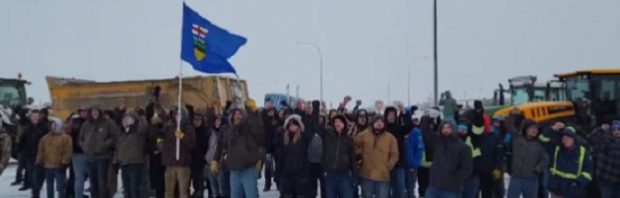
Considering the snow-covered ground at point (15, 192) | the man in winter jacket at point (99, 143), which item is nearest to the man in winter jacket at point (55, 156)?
the man in winter jacket at point (99, 143)

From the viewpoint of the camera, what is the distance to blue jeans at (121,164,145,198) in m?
12.4

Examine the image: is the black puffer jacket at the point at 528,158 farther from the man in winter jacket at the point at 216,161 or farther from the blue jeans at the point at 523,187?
the man in winter jacket at the point at 216,161

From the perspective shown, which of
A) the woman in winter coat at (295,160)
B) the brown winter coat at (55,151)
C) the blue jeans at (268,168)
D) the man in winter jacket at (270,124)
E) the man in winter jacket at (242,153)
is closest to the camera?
the man in winter jacket at (242,153)

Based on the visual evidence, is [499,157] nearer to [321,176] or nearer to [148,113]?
[321,176]

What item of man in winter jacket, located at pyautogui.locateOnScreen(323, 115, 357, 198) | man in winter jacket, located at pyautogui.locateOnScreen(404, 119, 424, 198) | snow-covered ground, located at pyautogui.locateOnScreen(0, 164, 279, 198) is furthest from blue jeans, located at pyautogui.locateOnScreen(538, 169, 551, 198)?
snow-covered ground, located at pyautogui.locateOnScreen(0, 164, 279, 198)

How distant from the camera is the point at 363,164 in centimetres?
1120

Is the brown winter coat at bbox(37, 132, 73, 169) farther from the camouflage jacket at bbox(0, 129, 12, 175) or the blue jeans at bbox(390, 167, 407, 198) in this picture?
the blue jeans at bbox(390, 167, 407, 198)

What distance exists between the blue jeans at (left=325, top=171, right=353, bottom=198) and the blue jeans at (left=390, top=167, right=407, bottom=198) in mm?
1001

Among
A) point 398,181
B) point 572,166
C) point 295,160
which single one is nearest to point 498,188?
point 398,181

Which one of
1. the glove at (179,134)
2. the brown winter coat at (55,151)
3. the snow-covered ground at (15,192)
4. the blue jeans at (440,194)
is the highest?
the glove at (179,134)

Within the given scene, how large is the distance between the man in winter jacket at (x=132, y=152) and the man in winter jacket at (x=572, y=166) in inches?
250

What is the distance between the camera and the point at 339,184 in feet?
37.9

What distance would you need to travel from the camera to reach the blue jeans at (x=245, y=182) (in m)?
11.3

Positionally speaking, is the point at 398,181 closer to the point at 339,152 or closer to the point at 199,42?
the point at 339,152
